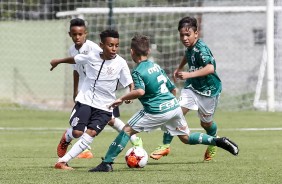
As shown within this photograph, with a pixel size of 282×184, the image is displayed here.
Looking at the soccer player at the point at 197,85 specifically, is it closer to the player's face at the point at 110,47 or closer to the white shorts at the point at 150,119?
the white shorts at the point at 150,119

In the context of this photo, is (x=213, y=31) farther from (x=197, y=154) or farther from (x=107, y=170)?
(x=107, y=170)

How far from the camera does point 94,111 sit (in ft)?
36.4

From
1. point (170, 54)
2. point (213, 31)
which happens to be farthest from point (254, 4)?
point (170, 54)

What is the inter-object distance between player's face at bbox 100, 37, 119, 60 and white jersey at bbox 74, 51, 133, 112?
154 millimetres

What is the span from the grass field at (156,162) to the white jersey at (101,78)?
833mm

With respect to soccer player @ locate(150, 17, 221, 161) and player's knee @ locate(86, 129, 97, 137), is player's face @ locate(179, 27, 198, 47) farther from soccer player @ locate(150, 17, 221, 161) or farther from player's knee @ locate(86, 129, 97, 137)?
player's knee @ locate(86, 129, 97, 137)

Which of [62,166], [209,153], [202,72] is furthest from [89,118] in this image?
[209,153]

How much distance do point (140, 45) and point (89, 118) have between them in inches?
50.3

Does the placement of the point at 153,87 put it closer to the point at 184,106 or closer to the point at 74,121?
the point at 74,121

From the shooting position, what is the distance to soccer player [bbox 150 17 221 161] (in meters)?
11.6

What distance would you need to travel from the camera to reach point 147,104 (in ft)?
34.7

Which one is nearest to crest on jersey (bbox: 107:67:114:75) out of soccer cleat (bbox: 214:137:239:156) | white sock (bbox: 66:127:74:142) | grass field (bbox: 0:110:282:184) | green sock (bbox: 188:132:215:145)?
white sock (bbox: 66:127:74:142)

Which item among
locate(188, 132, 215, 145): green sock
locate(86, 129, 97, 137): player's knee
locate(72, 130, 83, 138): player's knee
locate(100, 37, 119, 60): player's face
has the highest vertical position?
locate(100, 37, 119, 60): player's face

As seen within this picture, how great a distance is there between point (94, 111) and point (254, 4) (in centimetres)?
1751
